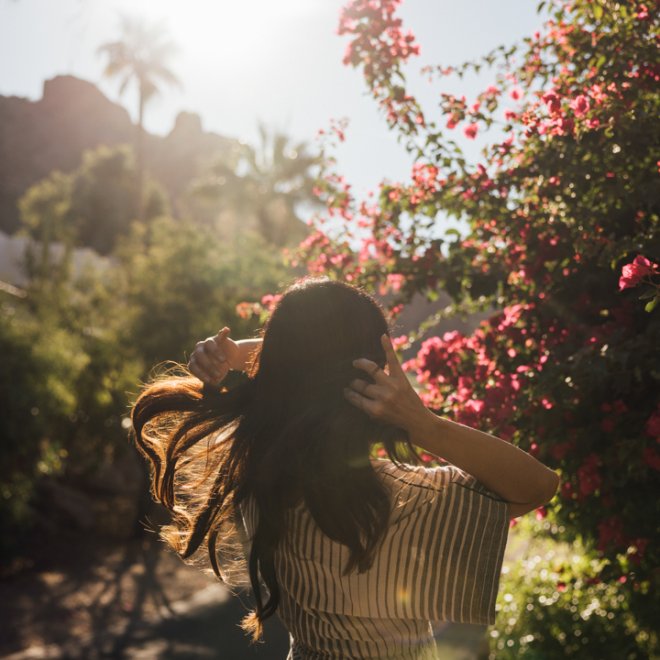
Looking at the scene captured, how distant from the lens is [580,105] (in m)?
3.23

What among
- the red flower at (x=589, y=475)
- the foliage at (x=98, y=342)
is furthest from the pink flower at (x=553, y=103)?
the foliage at (x=98, y=342)

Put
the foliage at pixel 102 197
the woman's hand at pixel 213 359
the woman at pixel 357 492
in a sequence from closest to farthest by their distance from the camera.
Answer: the woman at pixel 357 492, the woman's hand at pixel 213 359, the foliage at pixel 102 197

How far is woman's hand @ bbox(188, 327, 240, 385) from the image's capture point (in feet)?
7.14

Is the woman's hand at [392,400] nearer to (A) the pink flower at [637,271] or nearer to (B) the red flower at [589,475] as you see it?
(A) the pink flower at [637,271]

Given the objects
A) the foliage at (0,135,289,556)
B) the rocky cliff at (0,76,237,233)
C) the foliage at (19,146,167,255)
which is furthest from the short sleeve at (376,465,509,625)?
the rocky cliff at (0,76,237,233)

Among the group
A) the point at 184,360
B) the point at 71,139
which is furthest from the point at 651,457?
the point at 71,139

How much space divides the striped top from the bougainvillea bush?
3.07 ft

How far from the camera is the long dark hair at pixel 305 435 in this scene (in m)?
1.75

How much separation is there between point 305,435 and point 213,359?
1.74 ft

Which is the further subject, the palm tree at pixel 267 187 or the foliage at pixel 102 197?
the foliage at pixel 102 197

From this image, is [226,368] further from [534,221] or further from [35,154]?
[35,154]

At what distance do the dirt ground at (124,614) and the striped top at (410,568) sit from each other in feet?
16.2

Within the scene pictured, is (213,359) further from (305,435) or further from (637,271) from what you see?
(637,271)

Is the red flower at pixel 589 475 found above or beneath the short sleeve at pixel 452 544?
above
